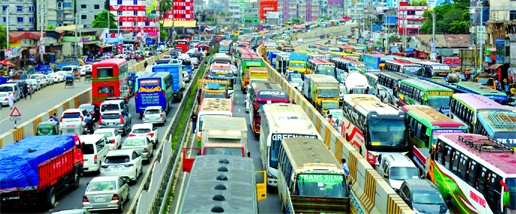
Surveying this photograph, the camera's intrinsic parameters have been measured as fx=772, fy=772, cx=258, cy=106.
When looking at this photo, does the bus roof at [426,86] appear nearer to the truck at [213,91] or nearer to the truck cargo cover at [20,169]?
the truck at [213,91]

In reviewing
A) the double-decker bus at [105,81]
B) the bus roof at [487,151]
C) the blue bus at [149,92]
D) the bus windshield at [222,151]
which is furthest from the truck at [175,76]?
the bus roof at [487,151]

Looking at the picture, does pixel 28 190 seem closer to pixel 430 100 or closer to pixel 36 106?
pixel 430 100

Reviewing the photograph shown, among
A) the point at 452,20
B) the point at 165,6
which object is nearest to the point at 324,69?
the point at 452,20

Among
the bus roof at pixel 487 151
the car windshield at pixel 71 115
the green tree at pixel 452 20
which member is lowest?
the car windshield at pixel 71 115

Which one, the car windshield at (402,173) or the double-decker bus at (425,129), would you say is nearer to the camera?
the car windshield at (402,173)

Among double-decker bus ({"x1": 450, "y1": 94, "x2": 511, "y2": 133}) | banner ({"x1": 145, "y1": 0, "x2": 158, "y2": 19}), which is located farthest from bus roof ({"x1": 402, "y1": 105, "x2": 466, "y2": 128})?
banner ({"x1": 145, "y1": 0, "x2": 158, "y2": 19})

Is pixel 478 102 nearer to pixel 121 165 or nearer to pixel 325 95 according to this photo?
pixel 325 95

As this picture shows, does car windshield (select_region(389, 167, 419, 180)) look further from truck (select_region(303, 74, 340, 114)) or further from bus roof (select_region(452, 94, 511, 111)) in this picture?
truck (select_region(303, 74, 340, 114))
